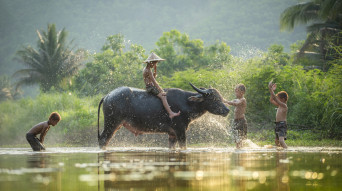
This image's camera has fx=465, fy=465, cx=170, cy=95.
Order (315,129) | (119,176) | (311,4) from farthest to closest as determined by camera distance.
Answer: (311,4), (315,129), (119,176)

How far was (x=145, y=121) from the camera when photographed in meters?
9.88

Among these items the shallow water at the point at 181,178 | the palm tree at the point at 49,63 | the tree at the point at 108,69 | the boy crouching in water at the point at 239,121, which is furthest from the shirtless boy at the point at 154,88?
the palm tree at the point at 49,63

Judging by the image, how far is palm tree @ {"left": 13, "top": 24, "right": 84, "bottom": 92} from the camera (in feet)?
134

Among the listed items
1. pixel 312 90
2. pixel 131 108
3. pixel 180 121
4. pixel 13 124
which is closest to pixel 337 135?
pixel 312 90

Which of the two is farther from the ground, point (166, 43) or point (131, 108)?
point (166, 43)

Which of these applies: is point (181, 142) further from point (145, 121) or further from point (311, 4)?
point (311, 4)

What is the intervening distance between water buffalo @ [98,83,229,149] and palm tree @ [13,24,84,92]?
31.5m

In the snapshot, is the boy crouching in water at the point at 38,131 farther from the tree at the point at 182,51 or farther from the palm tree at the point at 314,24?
the tree at the point at 182,51

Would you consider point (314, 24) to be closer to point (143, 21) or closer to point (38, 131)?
point (38, 131)

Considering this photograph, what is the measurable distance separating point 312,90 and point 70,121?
9375 millimetres

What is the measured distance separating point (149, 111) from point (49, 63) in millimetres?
33260

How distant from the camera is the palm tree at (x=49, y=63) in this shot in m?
41.0

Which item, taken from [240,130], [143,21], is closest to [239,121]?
[240,130]

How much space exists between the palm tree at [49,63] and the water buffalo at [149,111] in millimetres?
31513
